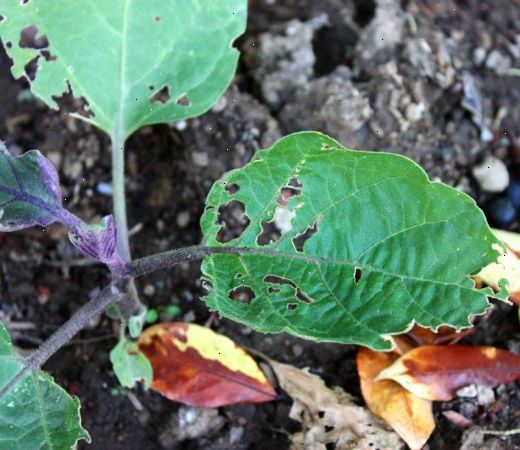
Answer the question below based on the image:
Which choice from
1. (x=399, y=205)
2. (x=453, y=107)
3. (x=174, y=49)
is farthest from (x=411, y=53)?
(x=399, y=205)

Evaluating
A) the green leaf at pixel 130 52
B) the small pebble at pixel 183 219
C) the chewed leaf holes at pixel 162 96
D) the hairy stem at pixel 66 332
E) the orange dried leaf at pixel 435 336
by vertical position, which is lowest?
the orange dried leaf at pixel 435 336

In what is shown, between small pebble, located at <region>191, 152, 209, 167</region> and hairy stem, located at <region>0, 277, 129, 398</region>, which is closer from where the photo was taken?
hairy stem, located at <region>0, 277, 129, 398</region>

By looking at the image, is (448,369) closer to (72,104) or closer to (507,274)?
(507,274)

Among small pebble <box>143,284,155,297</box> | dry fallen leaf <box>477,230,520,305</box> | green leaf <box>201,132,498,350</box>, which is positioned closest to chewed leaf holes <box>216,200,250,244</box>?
small pebble <box>143,284,155,297</box>

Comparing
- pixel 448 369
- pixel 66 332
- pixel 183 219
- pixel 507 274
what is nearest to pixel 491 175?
pixel 507 274

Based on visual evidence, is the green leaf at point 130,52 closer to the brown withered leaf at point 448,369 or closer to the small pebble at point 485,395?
the brown withered leaf at point 448,369

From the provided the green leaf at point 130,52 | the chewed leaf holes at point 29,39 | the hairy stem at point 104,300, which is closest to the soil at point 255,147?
the chewed leaf holes at point 29,39

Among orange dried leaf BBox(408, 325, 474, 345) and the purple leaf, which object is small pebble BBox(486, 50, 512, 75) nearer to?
orange dried leaf BBox(408, 325, 474, 345)
